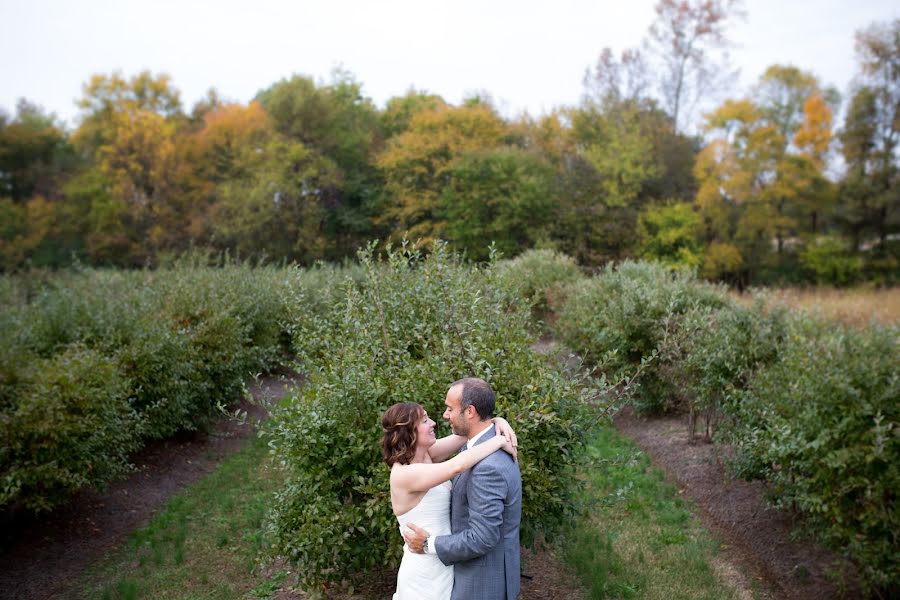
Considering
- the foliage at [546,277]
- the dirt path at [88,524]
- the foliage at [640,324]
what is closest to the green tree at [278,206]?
the foliage at [546,277]

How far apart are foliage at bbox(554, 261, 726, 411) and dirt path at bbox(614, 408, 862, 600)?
38.2 inches

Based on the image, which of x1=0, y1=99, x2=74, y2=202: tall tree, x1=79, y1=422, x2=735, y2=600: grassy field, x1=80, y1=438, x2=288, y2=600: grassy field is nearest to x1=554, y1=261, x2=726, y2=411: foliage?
x1=79, y1=422, x2=735, y2=600: grassy field

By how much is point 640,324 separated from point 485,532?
7.79 metres

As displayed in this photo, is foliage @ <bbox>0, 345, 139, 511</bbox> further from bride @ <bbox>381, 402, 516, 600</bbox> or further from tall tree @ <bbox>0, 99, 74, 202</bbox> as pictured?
tall tree @ <bbox>0, 99, 74, 202</bbox>

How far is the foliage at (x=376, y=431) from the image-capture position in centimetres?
466

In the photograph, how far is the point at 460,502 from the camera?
3633 mm

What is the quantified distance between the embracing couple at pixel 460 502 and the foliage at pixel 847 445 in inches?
120

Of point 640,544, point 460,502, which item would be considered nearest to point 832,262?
point 640,544

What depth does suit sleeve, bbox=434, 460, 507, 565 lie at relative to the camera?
3389 mm

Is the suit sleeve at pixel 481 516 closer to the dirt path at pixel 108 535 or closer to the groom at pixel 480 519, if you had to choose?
the groom at pixel 480 519

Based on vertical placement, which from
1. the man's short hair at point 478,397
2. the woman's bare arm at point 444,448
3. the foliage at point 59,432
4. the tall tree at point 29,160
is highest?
the tall tree at point 29,160

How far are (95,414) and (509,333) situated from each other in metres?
4.46

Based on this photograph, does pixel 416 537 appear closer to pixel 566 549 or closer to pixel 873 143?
pixel 566 549

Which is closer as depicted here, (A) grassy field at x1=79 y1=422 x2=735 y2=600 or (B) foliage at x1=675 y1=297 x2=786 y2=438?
(A) grassy field at x1=79 y1=422 x2=735 y2=600
